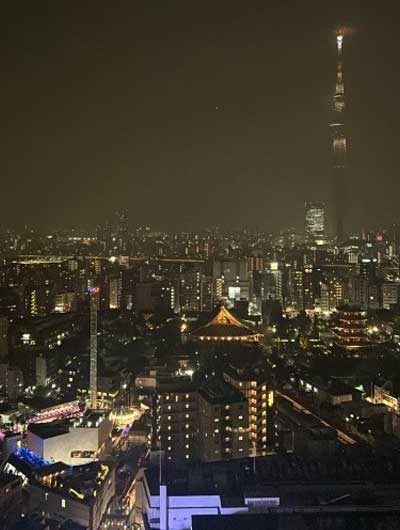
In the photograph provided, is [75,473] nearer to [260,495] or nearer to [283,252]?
[260,495]

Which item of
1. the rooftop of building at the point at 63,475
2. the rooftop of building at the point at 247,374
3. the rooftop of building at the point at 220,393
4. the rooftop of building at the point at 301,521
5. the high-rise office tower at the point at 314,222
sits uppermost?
the high-rise office tower at the point at 314,222

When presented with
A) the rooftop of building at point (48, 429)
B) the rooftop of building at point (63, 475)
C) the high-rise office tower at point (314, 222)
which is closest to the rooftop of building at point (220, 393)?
the rooftop of building at point (63, 475)

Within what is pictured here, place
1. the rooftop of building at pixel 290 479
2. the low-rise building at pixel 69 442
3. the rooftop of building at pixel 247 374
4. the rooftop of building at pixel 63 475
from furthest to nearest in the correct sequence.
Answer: the rooftop of building at pixel 247 374, the low-rise building at pixel 69 442, the rooftop of building at pixel 63 475, the rooftop of building at pixel 290 479

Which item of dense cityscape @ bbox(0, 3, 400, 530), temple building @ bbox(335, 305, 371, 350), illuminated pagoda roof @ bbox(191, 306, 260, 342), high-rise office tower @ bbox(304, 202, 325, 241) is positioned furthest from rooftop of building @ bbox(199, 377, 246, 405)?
high-rise office tower @ bbox(304, 202, 325, 241)

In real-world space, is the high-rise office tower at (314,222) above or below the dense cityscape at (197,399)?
above

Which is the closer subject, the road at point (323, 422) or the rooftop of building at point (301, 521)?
the rooftop of building at point (301, 521)

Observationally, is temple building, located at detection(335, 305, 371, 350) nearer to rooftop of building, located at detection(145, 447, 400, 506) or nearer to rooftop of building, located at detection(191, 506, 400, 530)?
rooftop of building, located at detection(145, 447, 400, 506)

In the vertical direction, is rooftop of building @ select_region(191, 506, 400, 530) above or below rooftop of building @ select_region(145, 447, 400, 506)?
above

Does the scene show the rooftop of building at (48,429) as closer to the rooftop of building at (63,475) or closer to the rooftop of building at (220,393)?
the rooftop of building at (63,475)
